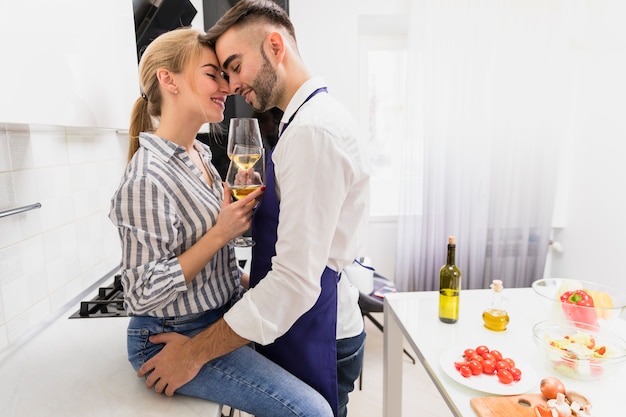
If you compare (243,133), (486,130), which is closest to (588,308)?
(243,133)

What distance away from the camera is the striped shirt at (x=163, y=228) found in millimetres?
992

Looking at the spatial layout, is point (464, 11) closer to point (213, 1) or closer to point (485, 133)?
point (485, 133)

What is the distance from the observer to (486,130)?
9.85 ft

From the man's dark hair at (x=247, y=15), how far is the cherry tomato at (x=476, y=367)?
991 millimetres

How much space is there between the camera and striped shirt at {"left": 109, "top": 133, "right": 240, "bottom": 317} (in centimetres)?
99

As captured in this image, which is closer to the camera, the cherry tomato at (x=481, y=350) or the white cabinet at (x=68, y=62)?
the white cabinet at (x=68, y=62)

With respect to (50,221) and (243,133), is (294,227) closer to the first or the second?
(243,133)

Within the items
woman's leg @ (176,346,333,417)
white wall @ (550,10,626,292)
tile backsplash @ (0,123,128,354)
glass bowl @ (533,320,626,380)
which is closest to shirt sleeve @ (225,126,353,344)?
woman's leg @ (176,346,333,417)

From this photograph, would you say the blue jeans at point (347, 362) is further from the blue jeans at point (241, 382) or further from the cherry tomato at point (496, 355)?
the cherry tomato at point (496, 355)

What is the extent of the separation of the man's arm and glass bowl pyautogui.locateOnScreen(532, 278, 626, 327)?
2.86 feet

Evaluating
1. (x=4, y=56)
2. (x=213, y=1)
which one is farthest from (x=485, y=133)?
(x=4, y=56)

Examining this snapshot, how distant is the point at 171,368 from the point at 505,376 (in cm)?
78

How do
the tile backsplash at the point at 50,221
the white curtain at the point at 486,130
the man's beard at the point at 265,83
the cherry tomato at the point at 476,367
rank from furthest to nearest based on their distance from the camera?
the white curtain at the point at 486,130, the tile backsplash at the point at 50,221, the man's beard at the point at 265,83, the cherry tomato at the point at 476,367

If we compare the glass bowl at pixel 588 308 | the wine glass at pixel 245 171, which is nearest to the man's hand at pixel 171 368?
the wine glass at pixel 245 171
